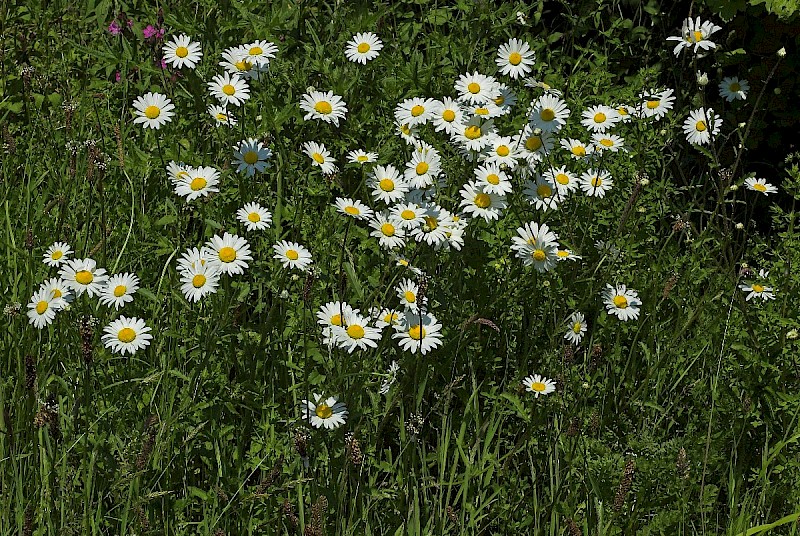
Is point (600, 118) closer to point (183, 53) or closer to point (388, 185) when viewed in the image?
point (388, 185)

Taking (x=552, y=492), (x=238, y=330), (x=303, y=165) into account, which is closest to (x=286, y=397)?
(x=238, y=330)

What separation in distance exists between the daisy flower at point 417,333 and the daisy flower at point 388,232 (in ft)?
0.69

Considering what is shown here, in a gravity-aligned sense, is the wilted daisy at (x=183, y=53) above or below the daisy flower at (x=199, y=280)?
above

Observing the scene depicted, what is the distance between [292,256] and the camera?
243cm

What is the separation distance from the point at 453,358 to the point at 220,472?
2.17ft

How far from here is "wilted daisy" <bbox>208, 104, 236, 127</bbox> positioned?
2.83m

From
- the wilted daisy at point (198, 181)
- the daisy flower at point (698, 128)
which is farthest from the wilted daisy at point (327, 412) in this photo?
the daisy flower at point (698, 128)

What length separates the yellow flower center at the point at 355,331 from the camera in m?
2.26

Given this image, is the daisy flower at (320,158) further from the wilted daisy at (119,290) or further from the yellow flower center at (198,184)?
the wilted daisy at (119,290)

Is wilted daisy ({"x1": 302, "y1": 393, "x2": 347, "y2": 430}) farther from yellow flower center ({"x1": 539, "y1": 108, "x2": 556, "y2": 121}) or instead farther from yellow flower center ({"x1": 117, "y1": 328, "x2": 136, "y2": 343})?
yellow flower center ({"x1": 539, "y1": 108, "x2": 556, "y2": 121})

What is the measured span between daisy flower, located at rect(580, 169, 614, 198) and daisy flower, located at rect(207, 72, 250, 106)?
0.99m

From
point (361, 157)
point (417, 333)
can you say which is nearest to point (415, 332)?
point (417, 333)

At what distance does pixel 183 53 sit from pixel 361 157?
656mm

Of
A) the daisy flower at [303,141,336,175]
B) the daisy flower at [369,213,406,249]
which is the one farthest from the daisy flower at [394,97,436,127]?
the daisy flower at [369,213,406,249]
